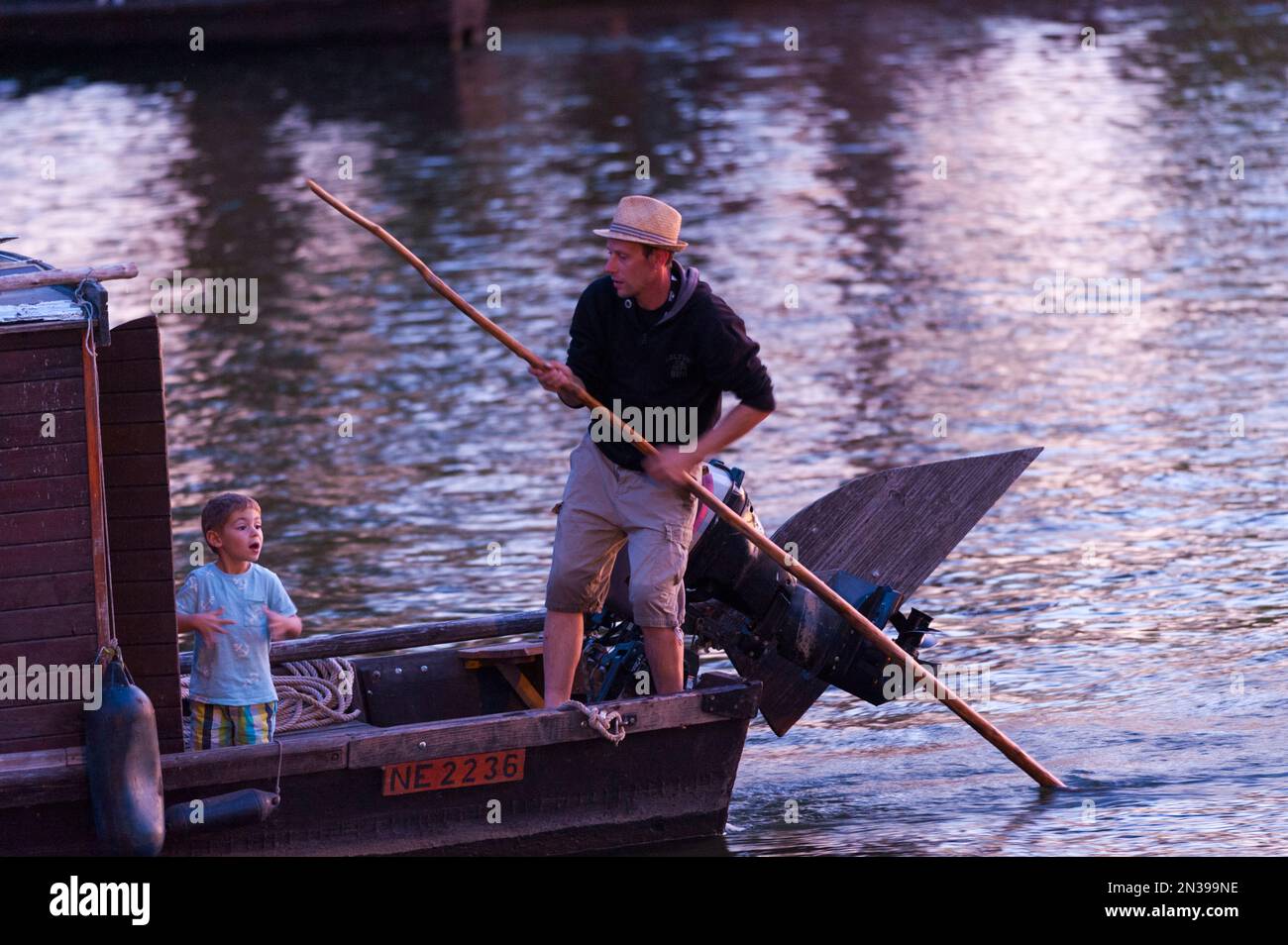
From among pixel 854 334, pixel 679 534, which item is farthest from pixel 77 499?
pixel 854 334

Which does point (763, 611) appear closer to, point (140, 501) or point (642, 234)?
point (642, 234)

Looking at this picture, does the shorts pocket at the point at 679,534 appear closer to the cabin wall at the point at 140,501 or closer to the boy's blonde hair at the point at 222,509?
the boy's blonde hair at the point at 222,509

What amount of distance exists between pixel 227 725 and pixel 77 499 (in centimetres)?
109

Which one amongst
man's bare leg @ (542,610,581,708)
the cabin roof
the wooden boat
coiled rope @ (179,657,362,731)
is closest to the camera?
the cabin roof

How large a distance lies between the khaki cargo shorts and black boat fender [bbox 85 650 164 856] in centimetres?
164

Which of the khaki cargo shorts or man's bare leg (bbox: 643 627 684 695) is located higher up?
the khaki cargo shorts

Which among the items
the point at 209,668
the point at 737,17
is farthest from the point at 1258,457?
the point at 737,17

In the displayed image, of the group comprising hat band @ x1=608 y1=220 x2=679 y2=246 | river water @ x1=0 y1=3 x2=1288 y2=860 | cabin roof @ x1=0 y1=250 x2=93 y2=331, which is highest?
hat band @ x1=608 y1=220 x2=679 y2=246

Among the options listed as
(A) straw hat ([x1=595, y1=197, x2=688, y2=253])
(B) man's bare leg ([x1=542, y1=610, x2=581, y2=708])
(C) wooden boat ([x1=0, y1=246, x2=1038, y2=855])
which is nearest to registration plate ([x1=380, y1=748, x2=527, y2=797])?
(C) wooden boat ([x1=0, y1=246, x2=1038, y2=855])

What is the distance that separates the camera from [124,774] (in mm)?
5938

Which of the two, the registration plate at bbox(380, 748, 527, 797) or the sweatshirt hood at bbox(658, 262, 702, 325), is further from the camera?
the sweatshirt hood at bbox(658, 262, 702, 325)

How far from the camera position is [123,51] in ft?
110

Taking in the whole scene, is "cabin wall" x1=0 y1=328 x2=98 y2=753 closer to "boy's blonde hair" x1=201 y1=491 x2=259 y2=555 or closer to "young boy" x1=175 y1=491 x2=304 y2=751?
"young boy" x1=175 y1=491 x2=304 y2=751

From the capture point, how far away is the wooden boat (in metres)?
5.99
